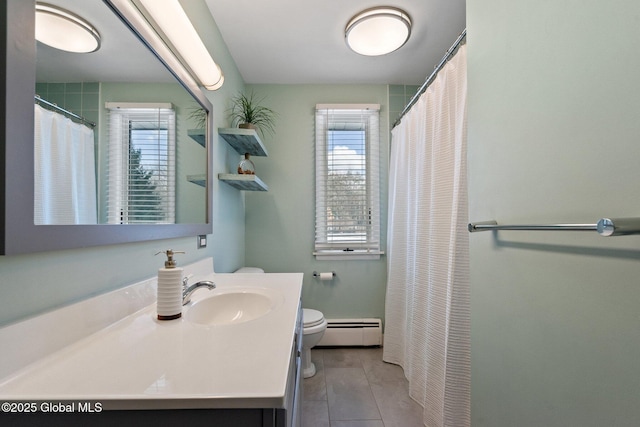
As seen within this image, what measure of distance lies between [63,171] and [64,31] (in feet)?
1.16

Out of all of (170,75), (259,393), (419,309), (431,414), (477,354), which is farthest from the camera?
(419,309)

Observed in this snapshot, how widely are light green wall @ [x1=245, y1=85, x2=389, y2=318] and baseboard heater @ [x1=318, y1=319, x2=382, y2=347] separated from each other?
3.6 inches

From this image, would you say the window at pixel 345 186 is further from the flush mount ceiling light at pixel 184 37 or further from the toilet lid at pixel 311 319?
the flush mount ceiling light at pixel 184 37

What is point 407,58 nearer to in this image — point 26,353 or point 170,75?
point 170,75

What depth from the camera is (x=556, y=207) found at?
62cm

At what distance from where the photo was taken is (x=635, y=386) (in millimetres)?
460

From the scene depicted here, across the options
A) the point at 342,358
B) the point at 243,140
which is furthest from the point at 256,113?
the point at 342,358

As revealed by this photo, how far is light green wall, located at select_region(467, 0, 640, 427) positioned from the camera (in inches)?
18.9

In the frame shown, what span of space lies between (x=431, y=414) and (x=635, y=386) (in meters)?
1.24

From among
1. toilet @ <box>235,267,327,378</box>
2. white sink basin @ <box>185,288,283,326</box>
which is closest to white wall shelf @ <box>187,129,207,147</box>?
white sink basin @ <box>185,288,283,326</box>

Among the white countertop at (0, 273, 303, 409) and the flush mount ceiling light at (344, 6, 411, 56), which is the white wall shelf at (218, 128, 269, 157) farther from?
the white countertop at (0, 273, 303, 409)

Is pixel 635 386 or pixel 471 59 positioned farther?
pixel 471 59

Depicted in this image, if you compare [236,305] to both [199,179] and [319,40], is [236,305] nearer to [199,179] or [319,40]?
[199,179]

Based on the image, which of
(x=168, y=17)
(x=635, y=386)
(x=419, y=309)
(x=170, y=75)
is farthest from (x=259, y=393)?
(x=419, y=309)
